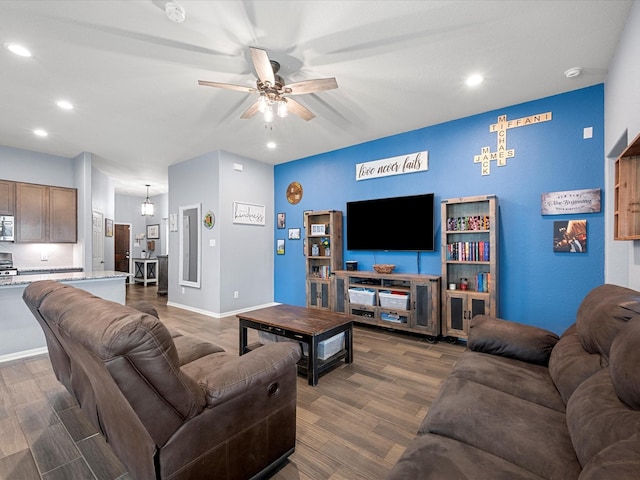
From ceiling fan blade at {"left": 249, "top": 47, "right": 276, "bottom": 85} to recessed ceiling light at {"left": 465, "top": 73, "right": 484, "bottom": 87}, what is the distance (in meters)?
1.93

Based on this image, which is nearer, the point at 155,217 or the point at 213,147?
the point at 213,147

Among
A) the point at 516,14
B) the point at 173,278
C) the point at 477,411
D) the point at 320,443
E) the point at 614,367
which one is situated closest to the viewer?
the point at 614,367

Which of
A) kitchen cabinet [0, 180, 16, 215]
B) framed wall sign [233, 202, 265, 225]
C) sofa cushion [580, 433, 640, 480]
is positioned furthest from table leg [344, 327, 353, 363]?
kitchen cabinet [0, 180, 16, 215]

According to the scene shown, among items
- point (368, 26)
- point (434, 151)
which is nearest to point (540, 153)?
point (434, 151)

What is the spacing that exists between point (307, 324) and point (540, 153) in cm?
323

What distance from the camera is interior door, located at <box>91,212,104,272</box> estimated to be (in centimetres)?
583

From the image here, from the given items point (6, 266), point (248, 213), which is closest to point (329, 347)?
point (248, 213)

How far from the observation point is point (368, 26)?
7.25ft

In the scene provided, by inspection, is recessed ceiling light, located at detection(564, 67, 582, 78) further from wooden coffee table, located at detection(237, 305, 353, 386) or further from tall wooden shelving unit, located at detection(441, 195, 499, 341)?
wooden coffee table, located at detection(237, 305, 353, 386)

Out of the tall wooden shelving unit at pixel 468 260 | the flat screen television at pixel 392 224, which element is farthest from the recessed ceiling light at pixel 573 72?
the flat screen television at pixel 392 224

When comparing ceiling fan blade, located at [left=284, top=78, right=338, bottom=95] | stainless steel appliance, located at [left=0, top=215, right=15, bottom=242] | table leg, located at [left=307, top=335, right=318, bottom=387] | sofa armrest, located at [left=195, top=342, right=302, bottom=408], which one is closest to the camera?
sofa armrest, located at [left=195, top=342, right=302, bottom=408]

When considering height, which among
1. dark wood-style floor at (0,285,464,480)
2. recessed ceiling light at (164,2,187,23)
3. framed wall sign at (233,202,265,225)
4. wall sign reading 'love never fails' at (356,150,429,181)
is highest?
recessed ceiling light at (164,2,187,23)

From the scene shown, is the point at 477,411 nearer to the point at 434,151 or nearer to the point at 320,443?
the point at 320,443

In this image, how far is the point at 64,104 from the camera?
11.2 ft
